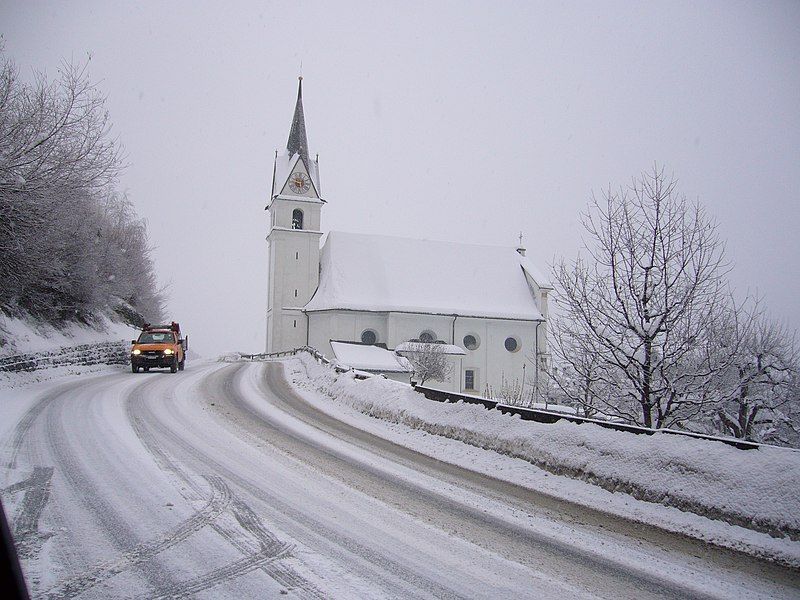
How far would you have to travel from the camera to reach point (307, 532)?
490 centimetres

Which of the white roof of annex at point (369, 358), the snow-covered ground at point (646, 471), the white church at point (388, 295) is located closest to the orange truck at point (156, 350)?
the white roof of annex at point (369, 358)

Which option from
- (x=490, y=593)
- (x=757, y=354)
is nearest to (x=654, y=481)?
(x=490, y=593)

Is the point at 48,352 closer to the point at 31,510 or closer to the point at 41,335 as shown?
the point at 41,335

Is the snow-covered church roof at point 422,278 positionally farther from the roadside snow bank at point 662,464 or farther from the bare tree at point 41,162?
the roadside snow bank at point 662,464

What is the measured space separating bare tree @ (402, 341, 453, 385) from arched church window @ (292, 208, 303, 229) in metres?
17.5

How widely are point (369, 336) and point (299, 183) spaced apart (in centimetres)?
1593

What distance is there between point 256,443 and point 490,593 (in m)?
5.80

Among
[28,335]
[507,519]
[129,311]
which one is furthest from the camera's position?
[129,311]

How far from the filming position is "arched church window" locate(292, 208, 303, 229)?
157 feet

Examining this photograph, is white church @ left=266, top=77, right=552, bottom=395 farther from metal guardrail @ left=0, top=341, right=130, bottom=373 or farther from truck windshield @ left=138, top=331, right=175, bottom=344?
truck windshield @ left=138, top=331, right=175, bottom=344

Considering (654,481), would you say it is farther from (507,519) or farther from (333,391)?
(333,391)

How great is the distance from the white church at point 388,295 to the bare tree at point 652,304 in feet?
93.1

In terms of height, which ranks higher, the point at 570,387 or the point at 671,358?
the point at 671,358

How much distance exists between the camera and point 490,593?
155 inches
